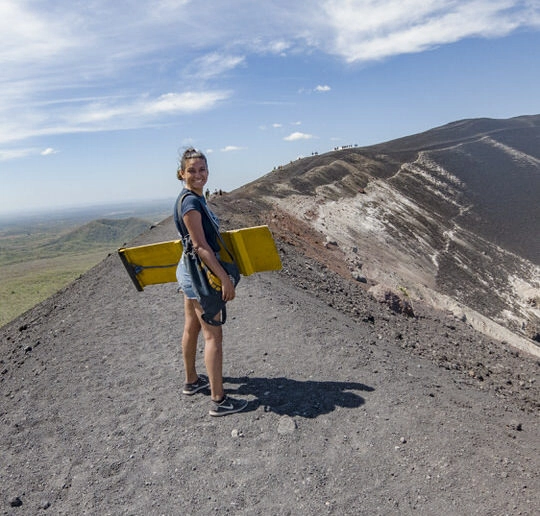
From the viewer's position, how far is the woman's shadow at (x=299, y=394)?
4.85 metres

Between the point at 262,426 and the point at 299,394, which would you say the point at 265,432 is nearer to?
the point at 262,426

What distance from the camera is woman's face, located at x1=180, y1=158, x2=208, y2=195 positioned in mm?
4301

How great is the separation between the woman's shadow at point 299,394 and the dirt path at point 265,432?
0.02 meters

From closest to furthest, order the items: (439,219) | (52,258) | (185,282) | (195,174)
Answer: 1. (195,174)
2. (185,282)
3. (439,219)
4. (52,258)

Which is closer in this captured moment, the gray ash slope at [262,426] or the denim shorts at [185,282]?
the gray ash slope at [262,426]

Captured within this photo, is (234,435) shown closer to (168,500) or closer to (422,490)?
(168,500)

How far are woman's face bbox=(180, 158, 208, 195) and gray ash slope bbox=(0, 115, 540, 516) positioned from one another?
2461 millimetres

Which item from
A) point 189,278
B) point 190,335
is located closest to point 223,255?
point 189,278

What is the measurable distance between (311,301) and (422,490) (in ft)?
18.8

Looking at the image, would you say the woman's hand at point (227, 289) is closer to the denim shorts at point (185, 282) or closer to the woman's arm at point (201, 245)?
the woman's arm at point (201, 245)

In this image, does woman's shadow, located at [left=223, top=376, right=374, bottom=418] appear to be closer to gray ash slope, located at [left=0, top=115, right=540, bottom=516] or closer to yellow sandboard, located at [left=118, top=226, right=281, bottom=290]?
gray ash slope, located at [left=0, top=115, right=540, bottom=516]

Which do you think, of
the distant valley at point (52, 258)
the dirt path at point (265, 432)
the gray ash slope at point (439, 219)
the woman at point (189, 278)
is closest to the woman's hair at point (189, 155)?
the woman at point (189, 278)

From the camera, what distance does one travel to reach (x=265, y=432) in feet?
14.7

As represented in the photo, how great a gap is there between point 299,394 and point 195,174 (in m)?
2.79
